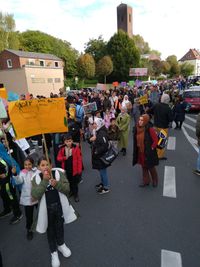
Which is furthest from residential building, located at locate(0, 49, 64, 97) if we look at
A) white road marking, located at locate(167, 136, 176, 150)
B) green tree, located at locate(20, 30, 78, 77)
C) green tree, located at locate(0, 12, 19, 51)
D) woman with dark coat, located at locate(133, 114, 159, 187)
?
woman with dark coat, located at locate(133, 114, 159, 187)

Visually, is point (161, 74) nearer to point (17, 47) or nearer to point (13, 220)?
point (17, 47)

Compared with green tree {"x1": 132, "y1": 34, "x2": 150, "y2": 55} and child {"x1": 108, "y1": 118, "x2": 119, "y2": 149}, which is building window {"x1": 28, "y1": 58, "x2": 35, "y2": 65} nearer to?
child {"x1": 108, "y1": 118, "x2": 119, "y2": 149}

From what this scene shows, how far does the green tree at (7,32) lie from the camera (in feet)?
149

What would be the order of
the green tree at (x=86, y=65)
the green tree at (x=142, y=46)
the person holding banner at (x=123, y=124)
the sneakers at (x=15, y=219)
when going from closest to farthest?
the sneakers at (x=15, y=219) < the person holding banner at (x=123, y=124) < the green tree at (x=86, y=65) < the green tree at (x=142, y=46)

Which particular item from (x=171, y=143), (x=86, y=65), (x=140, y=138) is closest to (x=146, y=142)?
(x=140, y=138)

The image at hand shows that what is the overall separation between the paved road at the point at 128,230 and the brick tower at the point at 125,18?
77.4 metres

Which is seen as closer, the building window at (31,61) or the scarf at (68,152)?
the scarf at (68,152)

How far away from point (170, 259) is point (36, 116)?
112 inches

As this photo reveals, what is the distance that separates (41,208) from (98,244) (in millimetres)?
1177

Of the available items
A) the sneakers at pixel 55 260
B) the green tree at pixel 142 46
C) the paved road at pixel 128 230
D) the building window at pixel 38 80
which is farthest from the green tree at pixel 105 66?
the green tree at pixel 142 46

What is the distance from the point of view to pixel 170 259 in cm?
327

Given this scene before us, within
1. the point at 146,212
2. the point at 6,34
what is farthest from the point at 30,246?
the point at 6,34

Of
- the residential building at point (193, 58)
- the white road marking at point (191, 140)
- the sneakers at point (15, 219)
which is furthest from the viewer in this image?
the residential building at point (193, 58)

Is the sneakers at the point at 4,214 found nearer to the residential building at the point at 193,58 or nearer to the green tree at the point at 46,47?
the green tree at the point at 46,47
